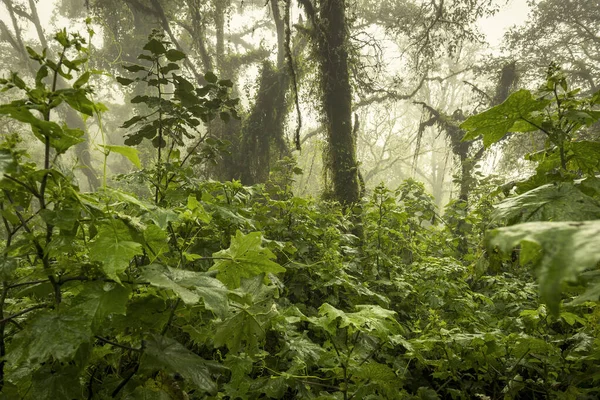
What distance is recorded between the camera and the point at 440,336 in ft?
5.66

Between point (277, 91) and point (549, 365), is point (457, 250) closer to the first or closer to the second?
point (549, 365)

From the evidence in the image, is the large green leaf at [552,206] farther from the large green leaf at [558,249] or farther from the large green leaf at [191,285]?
the large green leaf at [191,285]

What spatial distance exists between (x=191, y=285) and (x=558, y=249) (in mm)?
840

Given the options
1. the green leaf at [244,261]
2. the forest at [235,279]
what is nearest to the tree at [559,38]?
the forest at [235,279]

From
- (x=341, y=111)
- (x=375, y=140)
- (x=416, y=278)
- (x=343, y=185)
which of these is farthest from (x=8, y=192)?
(x=375, y=140)

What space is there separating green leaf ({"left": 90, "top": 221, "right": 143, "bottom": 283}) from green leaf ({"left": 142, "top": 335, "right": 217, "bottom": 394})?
0.82 feet

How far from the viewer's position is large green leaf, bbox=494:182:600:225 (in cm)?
93

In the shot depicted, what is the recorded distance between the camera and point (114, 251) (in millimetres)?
906

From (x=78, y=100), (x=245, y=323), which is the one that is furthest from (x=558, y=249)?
(x=78, y=100)

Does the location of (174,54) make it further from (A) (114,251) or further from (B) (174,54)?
(A) (114,251)

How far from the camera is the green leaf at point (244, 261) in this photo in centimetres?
121

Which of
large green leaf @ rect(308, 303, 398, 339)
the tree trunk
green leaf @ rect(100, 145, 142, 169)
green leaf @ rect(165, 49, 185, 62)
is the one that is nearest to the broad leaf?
green leaf @ rect(165, 49, 185, 62)

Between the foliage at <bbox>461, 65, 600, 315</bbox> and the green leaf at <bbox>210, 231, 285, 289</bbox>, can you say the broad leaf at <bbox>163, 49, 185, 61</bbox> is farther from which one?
the foliage at <bbox>461, 65, 600, 315</bbox>

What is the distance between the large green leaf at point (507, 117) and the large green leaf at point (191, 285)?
3.64ft
